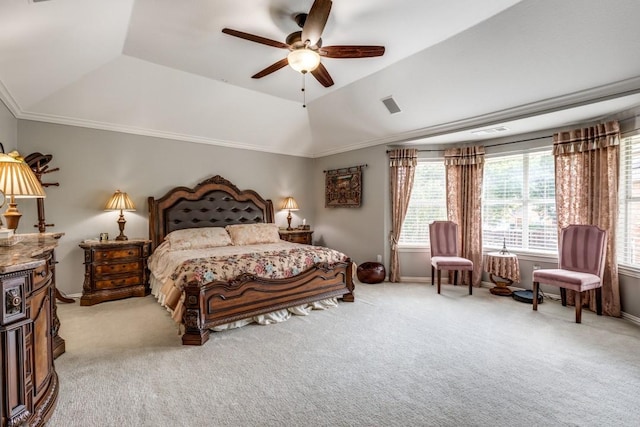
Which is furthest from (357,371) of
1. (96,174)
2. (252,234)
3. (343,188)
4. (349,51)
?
(96,174)

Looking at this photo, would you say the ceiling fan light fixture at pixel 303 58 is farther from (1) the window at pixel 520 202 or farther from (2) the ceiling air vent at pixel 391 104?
(1) the window at pixel 520 202

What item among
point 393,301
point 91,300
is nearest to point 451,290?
point 393,301

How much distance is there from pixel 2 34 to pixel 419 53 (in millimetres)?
3913

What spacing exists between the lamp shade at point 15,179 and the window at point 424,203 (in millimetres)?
4931

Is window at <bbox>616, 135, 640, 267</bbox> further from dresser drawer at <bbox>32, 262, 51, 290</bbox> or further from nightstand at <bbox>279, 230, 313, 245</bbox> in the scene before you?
dresser drawer at <bbox>32, 262, 51, 290</bbox>

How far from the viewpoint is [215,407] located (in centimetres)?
200

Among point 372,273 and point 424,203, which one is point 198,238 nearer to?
point 372,273

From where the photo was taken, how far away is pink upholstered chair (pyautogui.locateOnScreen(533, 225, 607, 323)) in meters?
3.47

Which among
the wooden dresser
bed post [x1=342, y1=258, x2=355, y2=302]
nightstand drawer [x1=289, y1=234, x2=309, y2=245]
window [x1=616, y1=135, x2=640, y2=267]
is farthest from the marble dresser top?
window [x1=616, y1=135, x2=640, y2=267]

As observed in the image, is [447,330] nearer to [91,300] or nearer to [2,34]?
[91,300]

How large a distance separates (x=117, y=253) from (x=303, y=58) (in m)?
3.67

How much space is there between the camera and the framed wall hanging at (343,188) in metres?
5.85

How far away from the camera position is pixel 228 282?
3.19 m

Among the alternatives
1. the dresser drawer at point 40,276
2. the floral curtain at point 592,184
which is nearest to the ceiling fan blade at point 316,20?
the dresser drawer at point 40,276
